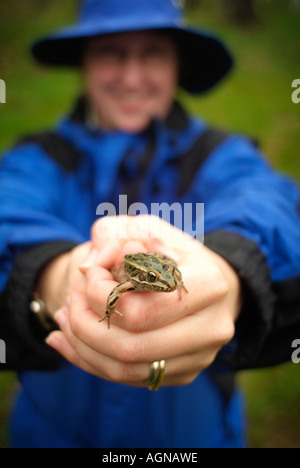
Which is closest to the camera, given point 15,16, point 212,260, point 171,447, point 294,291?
point 212,260

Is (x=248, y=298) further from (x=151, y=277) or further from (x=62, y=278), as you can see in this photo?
(x=62, y=278)

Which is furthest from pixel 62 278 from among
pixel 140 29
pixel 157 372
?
pixel 140 29

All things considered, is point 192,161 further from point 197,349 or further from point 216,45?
point 197,349

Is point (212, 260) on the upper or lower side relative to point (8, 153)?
lower

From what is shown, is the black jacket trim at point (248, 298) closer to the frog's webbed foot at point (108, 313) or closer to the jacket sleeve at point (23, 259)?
the frog's webbed foot at point (108, 313)

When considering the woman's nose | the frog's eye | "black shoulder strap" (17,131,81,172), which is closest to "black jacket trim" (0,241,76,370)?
the frog's eye

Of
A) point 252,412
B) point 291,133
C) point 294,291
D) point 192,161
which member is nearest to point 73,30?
point 192,161

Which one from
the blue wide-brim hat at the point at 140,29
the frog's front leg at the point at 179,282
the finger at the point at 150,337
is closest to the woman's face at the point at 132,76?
the blue wide-brim hat at the point at 140,29
